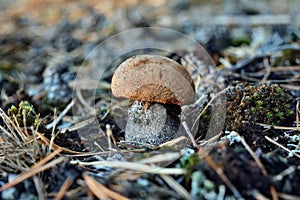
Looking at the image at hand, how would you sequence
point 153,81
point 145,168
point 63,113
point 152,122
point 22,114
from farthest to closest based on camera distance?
point 63,113 → point 22,114 → point 152,122 → point 153,81 → point 145,168

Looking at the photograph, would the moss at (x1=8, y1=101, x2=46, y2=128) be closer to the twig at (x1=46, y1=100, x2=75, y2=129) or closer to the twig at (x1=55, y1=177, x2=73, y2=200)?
the twig at (x1=46, y1=100, x2=75, y2=129)

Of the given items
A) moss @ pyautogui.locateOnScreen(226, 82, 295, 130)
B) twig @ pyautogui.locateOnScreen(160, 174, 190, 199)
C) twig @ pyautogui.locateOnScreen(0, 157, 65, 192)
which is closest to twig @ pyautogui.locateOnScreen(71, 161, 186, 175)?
twig @ pyautogui.locateOnScreen(160, 174, 190, 199)

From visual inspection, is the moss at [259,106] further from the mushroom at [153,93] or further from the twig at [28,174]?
the twig at [28,174]

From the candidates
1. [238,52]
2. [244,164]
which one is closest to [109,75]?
[238,52]

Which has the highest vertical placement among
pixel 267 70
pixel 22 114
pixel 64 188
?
pixel 267 70

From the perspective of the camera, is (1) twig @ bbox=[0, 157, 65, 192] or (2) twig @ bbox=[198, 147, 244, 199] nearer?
(2) twig @ bbox=[198, 147, 244, 199]

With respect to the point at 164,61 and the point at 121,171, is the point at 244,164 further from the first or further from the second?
the point at 164,61

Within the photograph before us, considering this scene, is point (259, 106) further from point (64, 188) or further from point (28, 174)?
point (28, 174)

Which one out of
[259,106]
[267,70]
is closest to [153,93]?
[259,106]
